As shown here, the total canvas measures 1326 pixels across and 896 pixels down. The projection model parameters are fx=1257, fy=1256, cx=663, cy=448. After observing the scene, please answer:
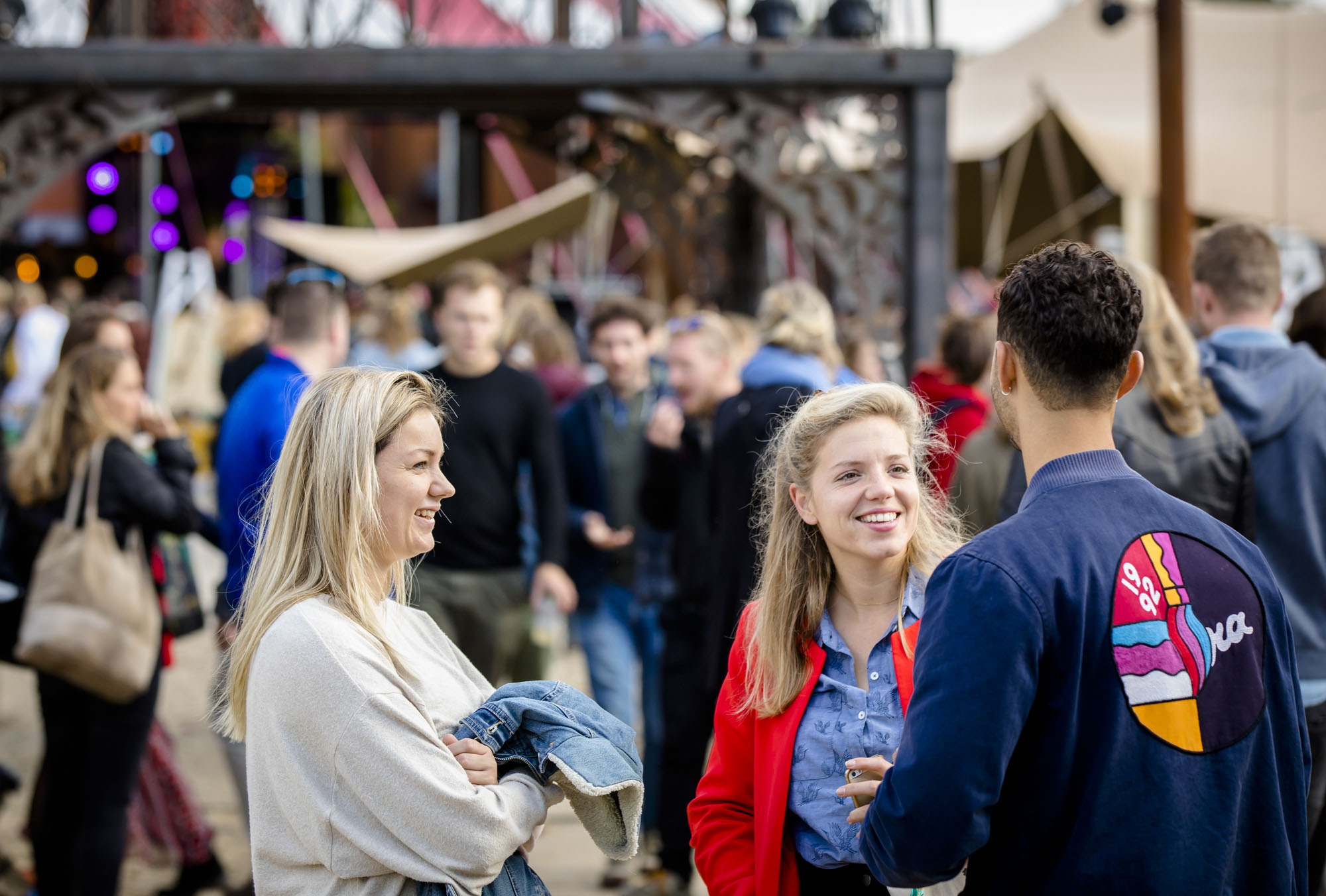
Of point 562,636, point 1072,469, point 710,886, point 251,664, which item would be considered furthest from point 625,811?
point 562,636

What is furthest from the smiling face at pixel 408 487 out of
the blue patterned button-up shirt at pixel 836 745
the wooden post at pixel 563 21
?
the wooden post at pixel 563 21

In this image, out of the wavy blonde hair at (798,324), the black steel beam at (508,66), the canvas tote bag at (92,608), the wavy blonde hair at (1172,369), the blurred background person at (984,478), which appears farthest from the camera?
the black steel beam at (508,66)

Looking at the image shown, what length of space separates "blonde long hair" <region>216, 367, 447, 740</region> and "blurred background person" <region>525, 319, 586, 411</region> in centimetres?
413

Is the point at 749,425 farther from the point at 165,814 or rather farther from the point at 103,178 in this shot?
the point at 103,178

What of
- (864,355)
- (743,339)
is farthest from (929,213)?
(743,339)

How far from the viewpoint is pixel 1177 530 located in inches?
68.7

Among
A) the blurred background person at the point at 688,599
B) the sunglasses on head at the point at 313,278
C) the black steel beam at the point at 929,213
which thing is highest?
the black steel beam at the point at 929,213

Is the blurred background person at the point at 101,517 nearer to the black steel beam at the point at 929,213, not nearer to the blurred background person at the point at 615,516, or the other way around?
the blurred background person at the point at 615,516

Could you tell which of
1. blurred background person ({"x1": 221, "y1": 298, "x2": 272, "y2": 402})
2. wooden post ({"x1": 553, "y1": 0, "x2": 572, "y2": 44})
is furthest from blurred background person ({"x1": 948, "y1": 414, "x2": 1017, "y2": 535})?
wooden post ({"x1": 553, "y1": 0, "x2": 572, "y2": 44})

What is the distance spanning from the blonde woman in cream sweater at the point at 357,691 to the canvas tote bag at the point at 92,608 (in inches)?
72.0

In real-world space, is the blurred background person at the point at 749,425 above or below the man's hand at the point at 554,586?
above

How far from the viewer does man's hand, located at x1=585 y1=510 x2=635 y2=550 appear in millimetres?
5191

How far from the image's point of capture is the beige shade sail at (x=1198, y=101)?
1221cm

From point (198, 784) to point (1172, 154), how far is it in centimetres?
711
